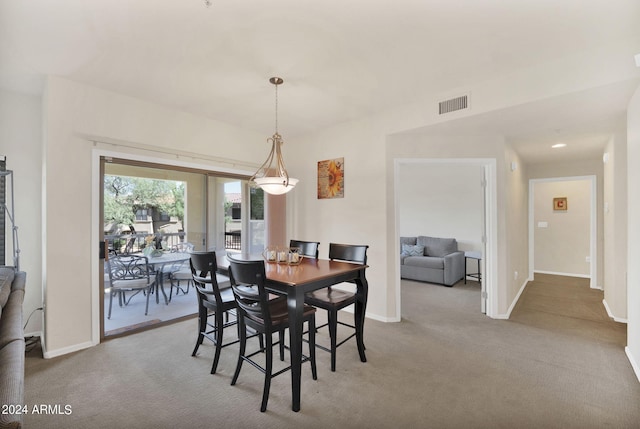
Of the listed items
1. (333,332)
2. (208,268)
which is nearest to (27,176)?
(208,268)

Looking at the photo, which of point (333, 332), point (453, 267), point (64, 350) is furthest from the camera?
point (453, 267)

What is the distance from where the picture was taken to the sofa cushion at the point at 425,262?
5.47 meters

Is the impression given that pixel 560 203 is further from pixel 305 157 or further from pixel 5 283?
pixel 5 283

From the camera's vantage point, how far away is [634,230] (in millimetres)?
2412

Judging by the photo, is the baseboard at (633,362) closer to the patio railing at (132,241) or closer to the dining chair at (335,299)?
the dining chair at (335,299)

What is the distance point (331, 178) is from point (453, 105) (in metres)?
1.81

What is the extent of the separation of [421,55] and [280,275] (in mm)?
2128

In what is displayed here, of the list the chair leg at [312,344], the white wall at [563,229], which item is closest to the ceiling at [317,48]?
the chair leg at [312,344]

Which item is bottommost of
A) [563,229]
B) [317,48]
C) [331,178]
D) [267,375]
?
[267,375]

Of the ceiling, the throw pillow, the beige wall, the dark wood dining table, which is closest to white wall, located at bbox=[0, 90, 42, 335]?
the beige wall

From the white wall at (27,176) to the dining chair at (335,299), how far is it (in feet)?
9.67

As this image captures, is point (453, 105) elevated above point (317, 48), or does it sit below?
below

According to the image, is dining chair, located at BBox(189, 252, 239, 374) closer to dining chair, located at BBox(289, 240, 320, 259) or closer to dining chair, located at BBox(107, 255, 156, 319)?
dining chair, located at BBox(289, 240, 320, 259)

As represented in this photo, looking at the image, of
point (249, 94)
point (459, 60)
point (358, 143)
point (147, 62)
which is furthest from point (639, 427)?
point (147, 62)
